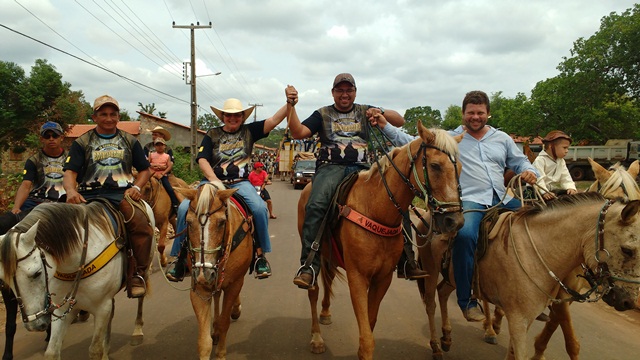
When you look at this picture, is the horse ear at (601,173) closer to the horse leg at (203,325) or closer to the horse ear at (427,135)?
the horse ear at (427,135)

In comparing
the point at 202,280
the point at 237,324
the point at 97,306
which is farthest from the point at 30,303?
the point at 237,324

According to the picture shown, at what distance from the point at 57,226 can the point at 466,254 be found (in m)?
3.64

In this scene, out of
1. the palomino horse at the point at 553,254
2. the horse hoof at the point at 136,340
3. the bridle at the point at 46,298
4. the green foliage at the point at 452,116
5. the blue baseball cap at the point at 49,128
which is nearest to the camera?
the palomino horse at the point at 553,254

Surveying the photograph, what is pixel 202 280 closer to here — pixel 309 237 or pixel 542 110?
pixel 309 237

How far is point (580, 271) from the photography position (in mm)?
3607

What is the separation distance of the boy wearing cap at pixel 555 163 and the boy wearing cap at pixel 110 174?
5.11m

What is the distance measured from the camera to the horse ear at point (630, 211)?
8.33 feet

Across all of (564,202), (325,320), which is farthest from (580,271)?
(325,320)

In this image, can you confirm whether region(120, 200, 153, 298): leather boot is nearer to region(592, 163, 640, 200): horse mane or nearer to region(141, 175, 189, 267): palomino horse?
region(141, 175, 189, 267): palomino horse

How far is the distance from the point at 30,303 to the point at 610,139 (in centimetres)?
3601

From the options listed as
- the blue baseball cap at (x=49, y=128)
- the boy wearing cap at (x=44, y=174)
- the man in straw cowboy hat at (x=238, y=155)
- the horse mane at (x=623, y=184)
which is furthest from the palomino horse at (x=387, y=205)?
the blue baseball cap at (x=49, y=128)

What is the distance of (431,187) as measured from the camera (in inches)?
A: 114

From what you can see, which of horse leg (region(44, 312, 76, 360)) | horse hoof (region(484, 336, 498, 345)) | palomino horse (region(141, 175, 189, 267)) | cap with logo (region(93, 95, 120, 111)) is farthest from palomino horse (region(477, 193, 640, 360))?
palomino horse (region(141, 175, 189, 267))

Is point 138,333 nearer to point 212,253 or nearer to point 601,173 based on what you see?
point 212,253
